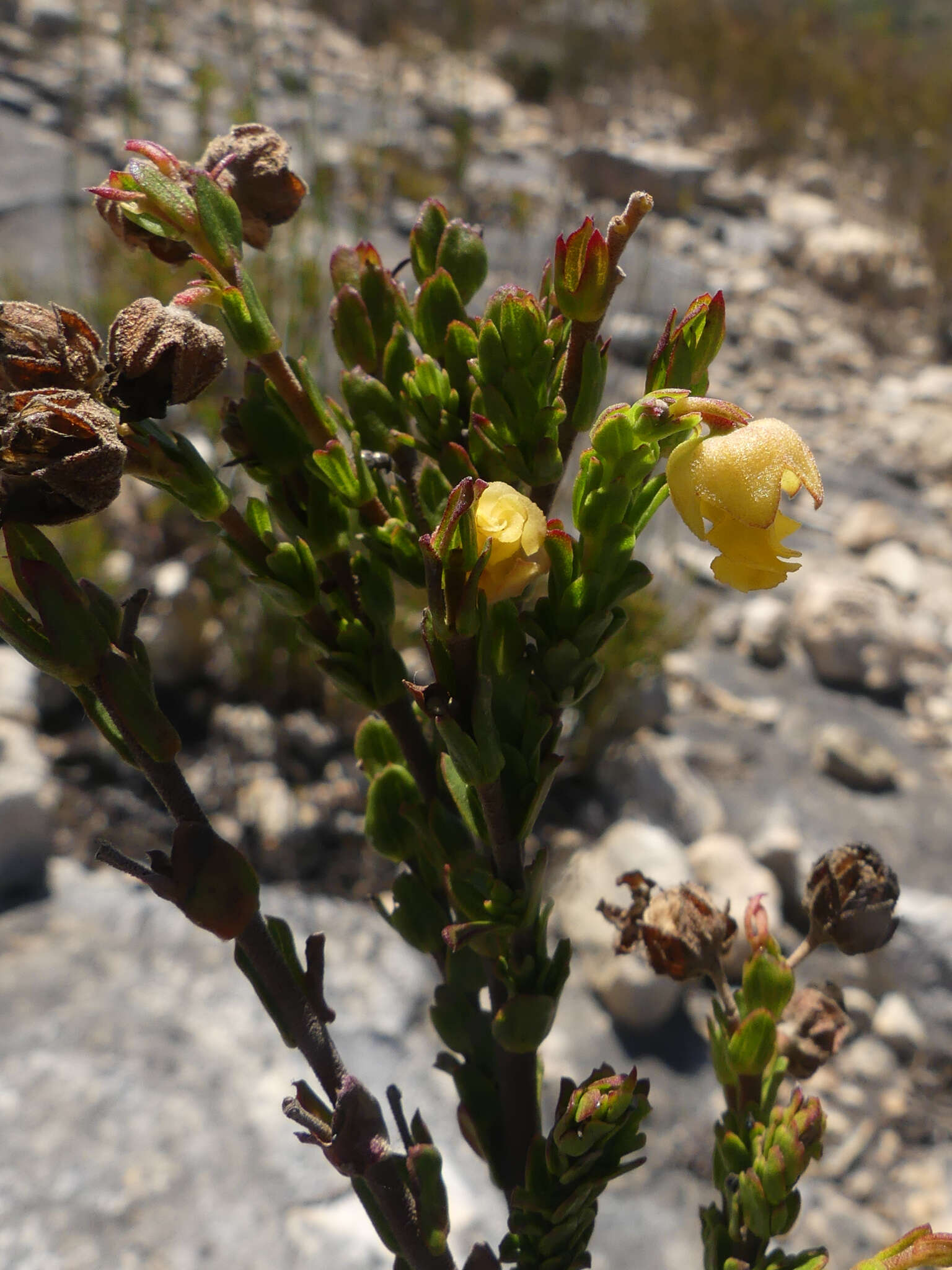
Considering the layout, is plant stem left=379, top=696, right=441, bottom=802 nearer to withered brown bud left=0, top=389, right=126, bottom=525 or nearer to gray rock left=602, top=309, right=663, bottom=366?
withered brown bud left=0, top=389, right=126, bottom=525

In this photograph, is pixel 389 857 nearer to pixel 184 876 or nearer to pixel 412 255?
pixel 184 876

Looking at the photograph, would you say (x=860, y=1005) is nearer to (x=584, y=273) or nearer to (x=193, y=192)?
(x=584, y=273)

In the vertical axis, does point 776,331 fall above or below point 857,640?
above

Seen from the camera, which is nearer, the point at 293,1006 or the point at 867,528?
the point at 293,1006

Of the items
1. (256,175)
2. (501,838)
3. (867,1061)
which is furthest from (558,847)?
(256,175)

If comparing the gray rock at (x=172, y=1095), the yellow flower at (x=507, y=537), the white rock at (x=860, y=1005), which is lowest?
the white rock at (x=860, y=1005)

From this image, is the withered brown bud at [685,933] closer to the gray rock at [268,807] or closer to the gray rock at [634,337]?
the gray rock at [268,807]

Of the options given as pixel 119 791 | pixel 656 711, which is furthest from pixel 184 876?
pixel 656 711

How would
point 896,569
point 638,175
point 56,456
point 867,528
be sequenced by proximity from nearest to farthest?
1. point 56,456
2. point 896,569
3. point 867,528
4. point 638,175

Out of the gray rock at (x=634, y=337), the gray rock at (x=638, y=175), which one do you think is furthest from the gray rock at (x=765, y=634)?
the gray rock at (x=638, y=175)
